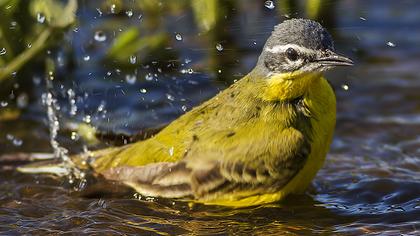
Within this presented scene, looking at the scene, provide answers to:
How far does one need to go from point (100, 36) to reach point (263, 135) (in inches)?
147

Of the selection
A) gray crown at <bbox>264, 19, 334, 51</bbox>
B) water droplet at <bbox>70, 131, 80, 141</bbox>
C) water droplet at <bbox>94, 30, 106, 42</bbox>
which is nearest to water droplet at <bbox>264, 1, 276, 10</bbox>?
water droplet at <bbox>94, 30, 106, 42</bbox>

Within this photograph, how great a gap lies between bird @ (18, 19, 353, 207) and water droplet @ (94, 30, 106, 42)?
3110mm

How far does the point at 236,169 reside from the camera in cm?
819

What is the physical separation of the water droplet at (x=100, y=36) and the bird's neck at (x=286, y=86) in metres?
3.50

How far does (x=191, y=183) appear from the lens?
8.33 m

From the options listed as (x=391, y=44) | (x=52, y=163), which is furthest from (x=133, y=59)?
(x=391, y=44)

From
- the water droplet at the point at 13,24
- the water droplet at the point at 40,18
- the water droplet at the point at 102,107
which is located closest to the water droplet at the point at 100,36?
the water droplet at the point at 102,107

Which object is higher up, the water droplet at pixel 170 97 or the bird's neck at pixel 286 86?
the bird's neck at pixel 286 86

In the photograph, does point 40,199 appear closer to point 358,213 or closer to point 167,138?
point 167,138

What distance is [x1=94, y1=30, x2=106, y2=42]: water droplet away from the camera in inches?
448

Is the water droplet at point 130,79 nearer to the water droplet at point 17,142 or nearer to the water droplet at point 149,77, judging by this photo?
the water droplet at point 149,77

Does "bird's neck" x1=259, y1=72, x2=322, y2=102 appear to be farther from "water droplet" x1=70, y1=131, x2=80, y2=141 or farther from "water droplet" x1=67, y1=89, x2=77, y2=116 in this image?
"water droplet" x1=67, y1=89, x2=77, y2=116

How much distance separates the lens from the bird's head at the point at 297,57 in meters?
8.02

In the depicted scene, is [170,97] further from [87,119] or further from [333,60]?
[333,60]
